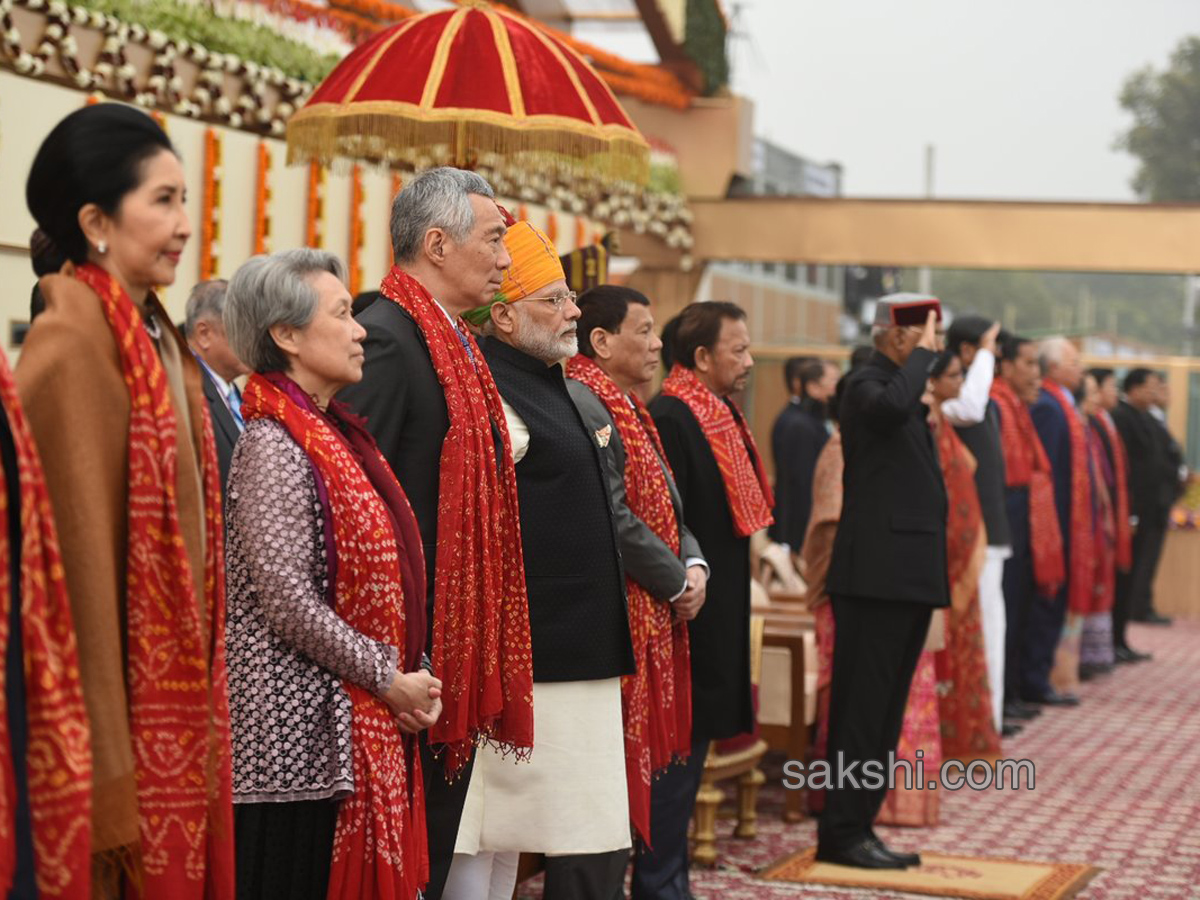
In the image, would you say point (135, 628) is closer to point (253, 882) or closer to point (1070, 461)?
point (253, 882)

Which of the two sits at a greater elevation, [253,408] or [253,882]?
[253,408]

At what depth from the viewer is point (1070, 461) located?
9875 millimetres

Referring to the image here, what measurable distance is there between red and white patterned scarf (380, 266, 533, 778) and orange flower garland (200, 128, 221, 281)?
3882 mm

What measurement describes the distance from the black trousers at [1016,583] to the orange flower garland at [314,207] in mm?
3616

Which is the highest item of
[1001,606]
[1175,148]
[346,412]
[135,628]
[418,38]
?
[1175,148]

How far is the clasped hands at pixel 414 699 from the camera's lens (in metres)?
2.99

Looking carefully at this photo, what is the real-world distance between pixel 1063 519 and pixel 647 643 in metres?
6.09

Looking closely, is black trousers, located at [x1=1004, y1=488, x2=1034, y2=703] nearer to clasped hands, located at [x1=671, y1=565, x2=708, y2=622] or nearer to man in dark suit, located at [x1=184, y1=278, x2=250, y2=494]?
clasped hands, located at [x1=671, y1=565, x2=708, y2=622]

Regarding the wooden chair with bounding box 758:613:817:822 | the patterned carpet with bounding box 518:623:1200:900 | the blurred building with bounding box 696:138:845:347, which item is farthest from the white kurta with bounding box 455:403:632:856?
the blurred building with bounding box 696:138:845:347

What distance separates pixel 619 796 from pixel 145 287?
68.7 inches

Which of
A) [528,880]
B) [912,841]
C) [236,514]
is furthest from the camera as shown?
[912,841]

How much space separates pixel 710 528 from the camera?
4.96m

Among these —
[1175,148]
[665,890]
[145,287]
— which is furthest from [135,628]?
[1175,148]

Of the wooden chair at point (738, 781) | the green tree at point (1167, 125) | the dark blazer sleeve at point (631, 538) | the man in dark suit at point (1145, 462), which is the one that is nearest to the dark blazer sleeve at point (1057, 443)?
the man in dark suit at point (1145, 462)
